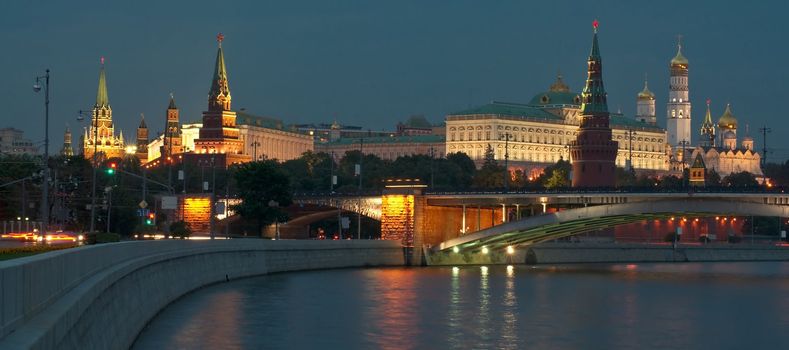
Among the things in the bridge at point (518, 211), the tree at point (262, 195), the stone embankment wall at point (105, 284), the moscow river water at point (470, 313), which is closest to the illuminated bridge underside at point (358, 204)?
the bridge at point (518, 211)

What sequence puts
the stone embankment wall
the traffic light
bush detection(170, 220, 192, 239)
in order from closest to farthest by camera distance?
the stone embankment wall, the traffic light, bush detection(170, 220, 192, 239)

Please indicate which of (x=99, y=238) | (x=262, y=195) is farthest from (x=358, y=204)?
(x=99, y=238)

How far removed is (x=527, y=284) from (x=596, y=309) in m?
19.0

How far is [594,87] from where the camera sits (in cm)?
18362

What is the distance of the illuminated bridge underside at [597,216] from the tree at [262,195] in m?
14.2

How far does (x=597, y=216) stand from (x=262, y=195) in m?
27.9

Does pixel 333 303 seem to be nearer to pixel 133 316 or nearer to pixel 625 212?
pixel 133 316

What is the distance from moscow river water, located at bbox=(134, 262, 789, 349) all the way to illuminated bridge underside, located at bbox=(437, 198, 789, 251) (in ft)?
13.4

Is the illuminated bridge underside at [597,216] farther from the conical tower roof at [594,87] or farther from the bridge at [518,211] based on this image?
the conical tower roof at [594,87]

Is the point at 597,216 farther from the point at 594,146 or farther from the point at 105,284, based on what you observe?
the point at 594,146

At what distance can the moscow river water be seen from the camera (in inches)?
1853

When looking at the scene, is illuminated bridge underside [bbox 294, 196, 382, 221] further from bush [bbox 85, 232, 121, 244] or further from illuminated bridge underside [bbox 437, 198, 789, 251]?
bush [bbox 85, 232, 121, 244]

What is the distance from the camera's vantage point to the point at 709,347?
4731 centimetres

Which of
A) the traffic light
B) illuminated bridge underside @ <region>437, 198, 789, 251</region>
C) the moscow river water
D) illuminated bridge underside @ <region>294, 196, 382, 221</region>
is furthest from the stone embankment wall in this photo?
illuminated bridge underside @ <region>294, 196, 382, 221</region>
